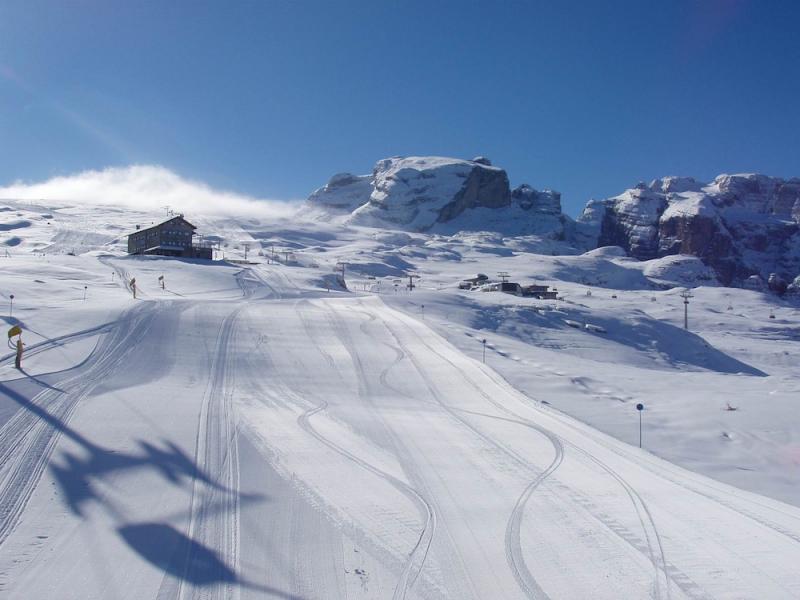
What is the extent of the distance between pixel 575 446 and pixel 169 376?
10768mm

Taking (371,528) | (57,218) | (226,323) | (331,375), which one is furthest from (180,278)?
(57,218)

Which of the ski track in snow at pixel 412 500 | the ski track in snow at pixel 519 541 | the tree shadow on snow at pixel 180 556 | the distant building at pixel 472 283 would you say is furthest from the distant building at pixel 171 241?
the tree shadow on snow at pixel 180 556

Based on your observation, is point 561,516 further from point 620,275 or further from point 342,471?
point 620,275

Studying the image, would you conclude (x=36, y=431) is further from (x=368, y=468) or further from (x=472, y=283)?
(x=472, y=283)

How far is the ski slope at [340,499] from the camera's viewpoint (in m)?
6.78

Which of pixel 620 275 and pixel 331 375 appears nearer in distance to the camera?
pixel 331 375

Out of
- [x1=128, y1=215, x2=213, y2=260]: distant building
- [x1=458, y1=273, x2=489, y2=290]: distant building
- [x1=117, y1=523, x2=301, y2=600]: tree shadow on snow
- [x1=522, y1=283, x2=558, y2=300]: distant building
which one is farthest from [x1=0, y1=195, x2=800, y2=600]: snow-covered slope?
[x1=458, y1=273, x2=489, y2=290]: distant building

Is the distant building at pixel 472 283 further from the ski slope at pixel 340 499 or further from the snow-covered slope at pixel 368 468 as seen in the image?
the ski slope at pixel 340 499

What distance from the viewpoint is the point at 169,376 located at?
57.1 ft

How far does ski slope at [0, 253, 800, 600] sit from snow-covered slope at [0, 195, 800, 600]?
4cm

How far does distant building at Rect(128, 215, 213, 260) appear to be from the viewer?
78.9 meters

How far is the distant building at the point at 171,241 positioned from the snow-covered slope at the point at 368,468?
2095 inches

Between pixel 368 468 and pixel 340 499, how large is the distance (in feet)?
5.00

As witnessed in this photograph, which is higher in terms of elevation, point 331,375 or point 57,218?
point 57,218
